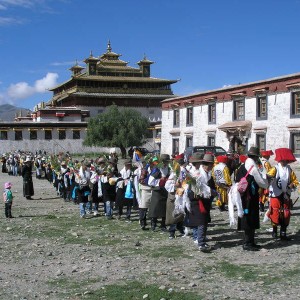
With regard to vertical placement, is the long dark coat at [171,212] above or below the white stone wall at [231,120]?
below

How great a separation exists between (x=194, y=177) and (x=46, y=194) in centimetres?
1308

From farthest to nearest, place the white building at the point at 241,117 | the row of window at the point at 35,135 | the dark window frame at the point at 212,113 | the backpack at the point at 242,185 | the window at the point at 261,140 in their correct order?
the row of window at the point at 35,135 → the dark window frame at the point at 212,113 → the window at the point at 261,140 → the white building at the point at 241,117 → the backpack at the point at 242,185

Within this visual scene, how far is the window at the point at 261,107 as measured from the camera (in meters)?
37.6

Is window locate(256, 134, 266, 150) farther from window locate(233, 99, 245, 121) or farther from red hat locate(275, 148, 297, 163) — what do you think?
red hat locate(275, 148, 297, 163)

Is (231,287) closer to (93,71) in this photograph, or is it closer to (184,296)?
(184,296)

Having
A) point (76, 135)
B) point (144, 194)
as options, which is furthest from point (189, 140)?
point (144, 194)

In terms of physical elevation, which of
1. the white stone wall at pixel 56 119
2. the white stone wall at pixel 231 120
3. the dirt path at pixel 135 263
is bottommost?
the dirt path at pixel 135 263

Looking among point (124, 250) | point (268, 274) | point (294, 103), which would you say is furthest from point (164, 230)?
point (294, 103)

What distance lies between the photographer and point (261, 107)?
125ft

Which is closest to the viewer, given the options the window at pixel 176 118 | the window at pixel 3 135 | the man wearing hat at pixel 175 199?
the man wearing hat at pixel 175 199

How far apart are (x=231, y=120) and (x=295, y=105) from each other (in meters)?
6.85

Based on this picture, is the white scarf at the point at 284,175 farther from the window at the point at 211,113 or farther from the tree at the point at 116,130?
the tree at the point at 116,130

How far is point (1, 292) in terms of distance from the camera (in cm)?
668

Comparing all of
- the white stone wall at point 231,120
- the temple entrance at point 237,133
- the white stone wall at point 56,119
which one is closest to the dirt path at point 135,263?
the white stone wall at point 231,120
